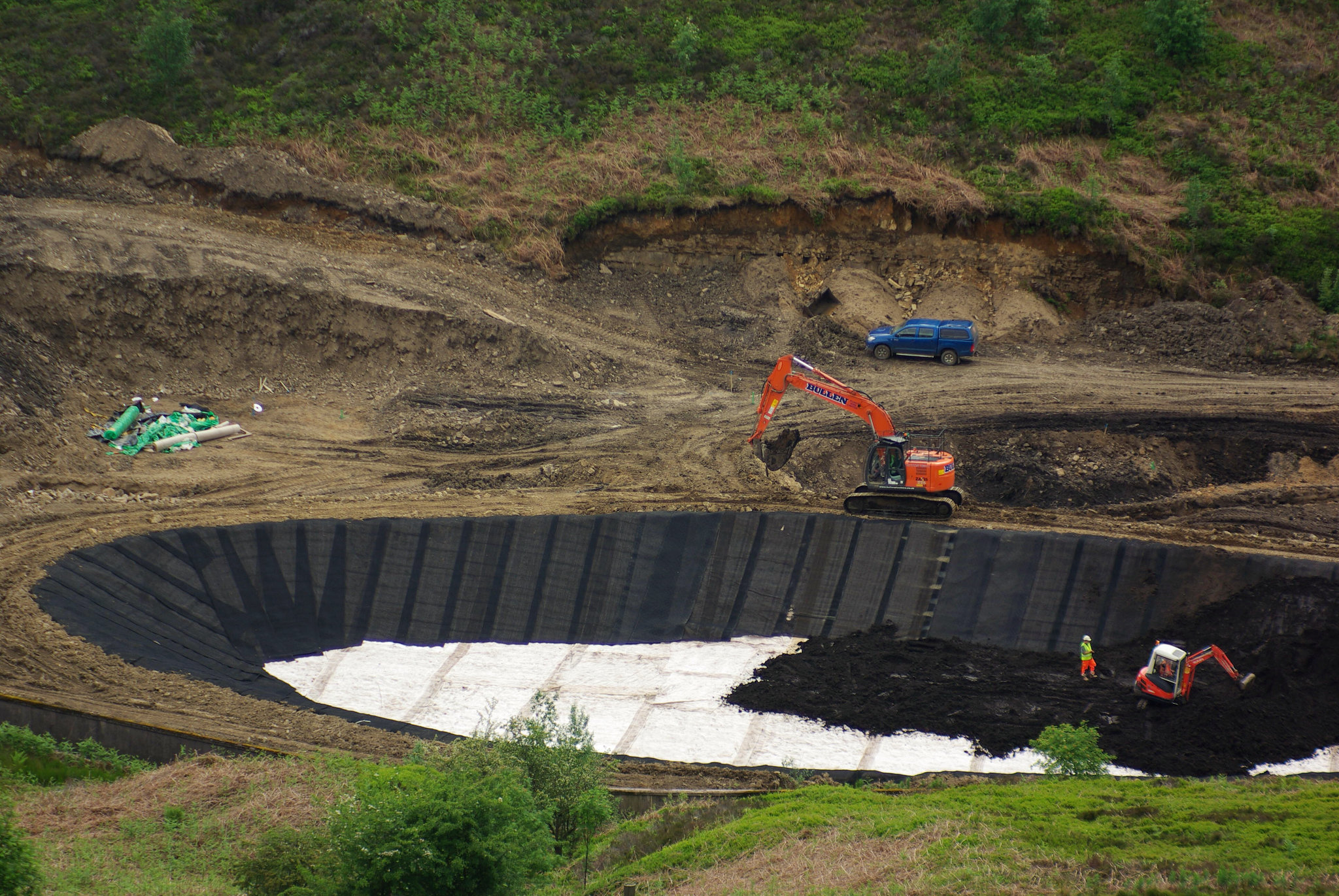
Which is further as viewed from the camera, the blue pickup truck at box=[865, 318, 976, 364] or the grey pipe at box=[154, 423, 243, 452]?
the blue pickup truck at box=[865, 318, 976, 364]

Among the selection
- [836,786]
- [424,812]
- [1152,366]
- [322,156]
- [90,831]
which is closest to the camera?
[424,812]

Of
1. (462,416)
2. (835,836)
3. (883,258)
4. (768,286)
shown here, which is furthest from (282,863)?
(883,258)

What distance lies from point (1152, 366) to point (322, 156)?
26.6 m

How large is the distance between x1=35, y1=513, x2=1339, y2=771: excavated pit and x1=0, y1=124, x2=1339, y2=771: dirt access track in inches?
34.5

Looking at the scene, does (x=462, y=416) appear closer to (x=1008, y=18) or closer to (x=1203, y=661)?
(x=1203, y=661)

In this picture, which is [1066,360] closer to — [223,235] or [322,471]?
[322,471]

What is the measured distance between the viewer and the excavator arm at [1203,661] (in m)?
15.7

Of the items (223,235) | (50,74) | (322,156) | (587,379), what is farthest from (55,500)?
(50,74)

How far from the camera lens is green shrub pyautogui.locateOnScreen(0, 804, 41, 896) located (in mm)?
9141

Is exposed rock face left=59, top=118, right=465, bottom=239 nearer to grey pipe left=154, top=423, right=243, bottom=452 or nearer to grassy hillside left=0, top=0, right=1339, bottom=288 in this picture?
grassy hillside left=0, top=0, right=1339, bottom=288

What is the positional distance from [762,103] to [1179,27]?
50.1 ft

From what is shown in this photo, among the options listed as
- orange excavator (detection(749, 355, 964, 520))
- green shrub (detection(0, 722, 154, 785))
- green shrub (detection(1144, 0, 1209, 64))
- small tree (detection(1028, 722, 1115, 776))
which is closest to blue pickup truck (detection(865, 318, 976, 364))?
orange excavator (detection(749, 355, 964, 520))

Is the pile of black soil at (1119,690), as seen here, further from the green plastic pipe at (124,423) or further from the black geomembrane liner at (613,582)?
the green plastic pipe at (124,423)

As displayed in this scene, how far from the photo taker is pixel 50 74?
3269 cm
